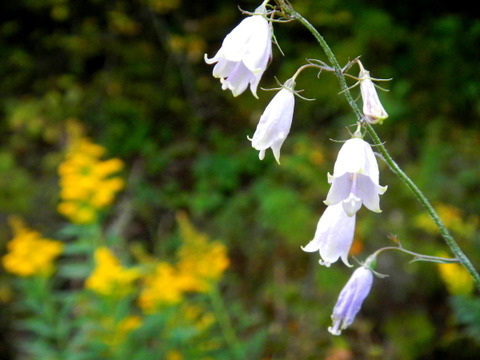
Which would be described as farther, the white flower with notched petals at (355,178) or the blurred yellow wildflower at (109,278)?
the blurred yellow wildflower at (109,278)

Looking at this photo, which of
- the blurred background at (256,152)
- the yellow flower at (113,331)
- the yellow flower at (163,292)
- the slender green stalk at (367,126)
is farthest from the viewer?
the blurred background at (256,152)

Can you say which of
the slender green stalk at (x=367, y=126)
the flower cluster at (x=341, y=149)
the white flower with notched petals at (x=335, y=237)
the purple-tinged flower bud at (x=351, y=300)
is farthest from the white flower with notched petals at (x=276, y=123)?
the purple-tinged flower bud at (x=351, y=300)

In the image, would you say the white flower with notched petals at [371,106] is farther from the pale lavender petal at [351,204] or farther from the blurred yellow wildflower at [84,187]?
the blurred yellow wildflower at [84,187]

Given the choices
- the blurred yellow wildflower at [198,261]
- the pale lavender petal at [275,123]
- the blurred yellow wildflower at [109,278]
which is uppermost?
the blurred yellow wildflower at [109,278]

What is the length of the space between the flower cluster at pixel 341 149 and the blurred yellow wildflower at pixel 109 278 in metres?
1.86

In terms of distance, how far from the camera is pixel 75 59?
6652 millimetres

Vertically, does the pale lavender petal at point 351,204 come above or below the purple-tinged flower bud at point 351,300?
above

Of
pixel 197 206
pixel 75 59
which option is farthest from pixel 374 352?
pixel 75 59

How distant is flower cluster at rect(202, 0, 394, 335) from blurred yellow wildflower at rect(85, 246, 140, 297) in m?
1.86

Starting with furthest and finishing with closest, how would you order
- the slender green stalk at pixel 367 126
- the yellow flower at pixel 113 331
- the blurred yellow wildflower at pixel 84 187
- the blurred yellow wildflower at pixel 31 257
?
the blurred yellow wildflower at pixel 84 187 < the blurred yellow wildflower at pixel 31 257 < the yellow flower at pixel 113 331 < the slender green stalk at pixel 367 126

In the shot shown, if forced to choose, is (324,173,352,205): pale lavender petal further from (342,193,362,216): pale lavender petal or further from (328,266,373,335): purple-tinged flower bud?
(328,266,373,335): purple-tinged flower bud

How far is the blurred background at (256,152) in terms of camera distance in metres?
4.25

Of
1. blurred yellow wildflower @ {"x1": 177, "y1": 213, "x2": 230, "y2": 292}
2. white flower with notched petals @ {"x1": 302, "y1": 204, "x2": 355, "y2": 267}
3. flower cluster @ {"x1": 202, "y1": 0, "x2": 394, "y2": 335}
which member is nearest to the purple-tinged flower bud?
flower cluster @ {"x1": 202, "y1": 0, "x2": 394, "y2": 335}

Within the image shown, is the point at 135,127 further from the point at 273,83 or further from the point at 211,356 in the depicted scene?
the point at 211,356
